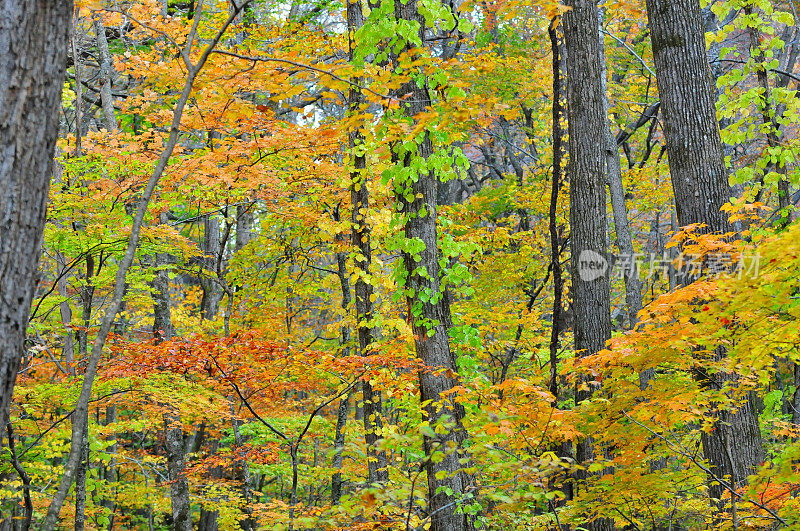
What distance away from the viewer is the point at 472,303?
11523 millimetres

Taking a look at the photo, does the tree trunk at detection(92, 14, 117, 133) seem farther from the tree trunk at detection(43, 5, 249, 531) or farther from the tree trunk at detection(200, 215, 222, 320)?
the tree trunk at detection(43, 5, 249, 531)

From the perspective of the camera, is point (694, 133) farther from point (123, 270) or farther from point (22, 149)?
point (22, 149)

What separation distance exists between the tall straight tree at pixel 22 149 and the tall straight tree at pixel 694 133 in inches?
218

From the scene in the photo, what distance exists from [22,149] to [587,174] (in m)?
5.75

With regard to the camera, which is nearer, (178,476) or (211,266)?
(178,476)

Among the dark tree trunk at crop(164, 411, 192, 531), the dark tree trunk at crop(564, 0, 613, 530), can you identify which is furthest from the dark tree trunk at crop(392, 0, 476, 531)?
the dark tree trunk at crop(164, 411, 192, 531)

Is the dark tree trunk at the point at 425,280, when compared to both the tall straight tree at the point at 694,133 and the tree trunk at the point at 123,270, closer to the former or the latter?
the tree trunk at the point at 123,270

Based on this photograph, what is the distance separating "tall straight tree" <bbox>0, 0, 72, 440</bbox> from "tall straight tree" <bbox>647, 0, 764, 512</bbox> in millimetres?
5538

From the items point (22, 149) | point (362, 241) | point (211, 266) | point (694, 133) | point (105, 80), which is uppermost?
point (105, 80)

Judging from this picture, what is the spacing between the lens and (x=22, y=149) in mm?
1918

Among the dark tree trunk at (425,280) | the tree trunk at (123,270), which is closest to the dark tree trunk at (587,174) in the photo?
the dark tree trunk at (425,280)

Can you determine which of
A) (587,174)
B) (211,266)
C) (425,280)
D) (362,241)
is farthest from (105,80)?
(587,174)

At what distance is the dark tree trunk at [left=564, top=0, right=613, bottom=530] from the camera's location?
6.32 meters

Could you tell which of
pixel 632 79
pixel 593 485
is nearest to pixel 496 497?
pixel 593 485
